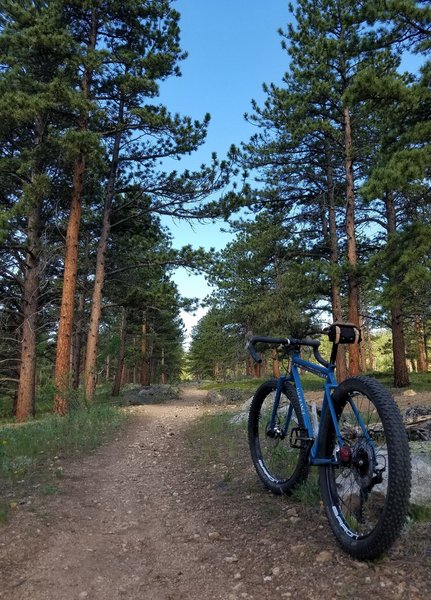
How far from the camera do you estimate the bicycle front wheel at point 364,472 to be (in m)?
2.51

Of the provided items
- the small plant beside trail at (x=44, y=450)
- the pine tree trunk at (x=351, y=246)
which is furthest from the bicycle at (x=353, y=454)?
the pine tree trunk at (x=351, y=246)

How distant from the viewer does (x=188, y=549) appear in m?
3.35

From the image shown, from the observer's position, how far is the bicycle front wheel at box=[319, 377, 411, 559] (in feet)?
8.23

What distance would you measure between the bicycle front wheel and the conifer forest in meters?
5.34

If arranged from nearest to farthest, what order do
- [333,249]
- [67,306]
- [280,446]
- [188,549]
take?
[188,549], [280,446], [67,306], [333,249]

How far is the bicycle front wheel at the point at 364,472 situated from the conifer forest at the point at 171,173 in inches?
210

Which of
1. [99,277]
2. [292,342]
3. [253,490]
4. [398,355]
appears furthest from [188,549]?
[398,355]

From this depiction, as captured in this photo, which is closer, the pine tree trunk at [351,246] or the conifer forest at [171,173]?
the conifer forest at [171,173]

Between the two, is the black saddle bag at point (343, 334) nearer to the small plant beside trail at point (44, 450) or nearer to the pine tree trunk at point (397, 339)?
the small plant beside trail at point (44, 450)

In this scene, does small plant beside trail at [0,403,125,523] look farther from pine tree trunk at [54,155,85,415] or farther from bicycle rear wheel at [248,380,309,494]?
bicycle rear wheel at [248,380,309,494]

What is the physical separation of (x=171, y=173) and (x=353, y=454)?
1278 centimetres

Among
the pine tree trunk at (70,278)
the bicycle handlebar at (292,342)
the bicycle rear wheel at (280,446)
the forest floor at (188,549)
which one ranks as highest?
the pine tree trunk at (70,278)

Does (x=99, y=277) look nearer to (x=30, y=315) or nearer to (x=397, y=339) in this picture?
(x=30, y=315)

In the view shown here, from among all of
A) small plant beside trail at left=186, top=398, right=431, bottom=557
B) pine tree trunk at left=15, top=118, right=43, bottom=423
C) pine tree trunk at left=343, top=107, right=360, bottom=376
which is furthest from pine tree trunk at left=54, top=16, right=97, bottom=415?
pine tree trunk at left=343, top=107, right=360, bottom=376
